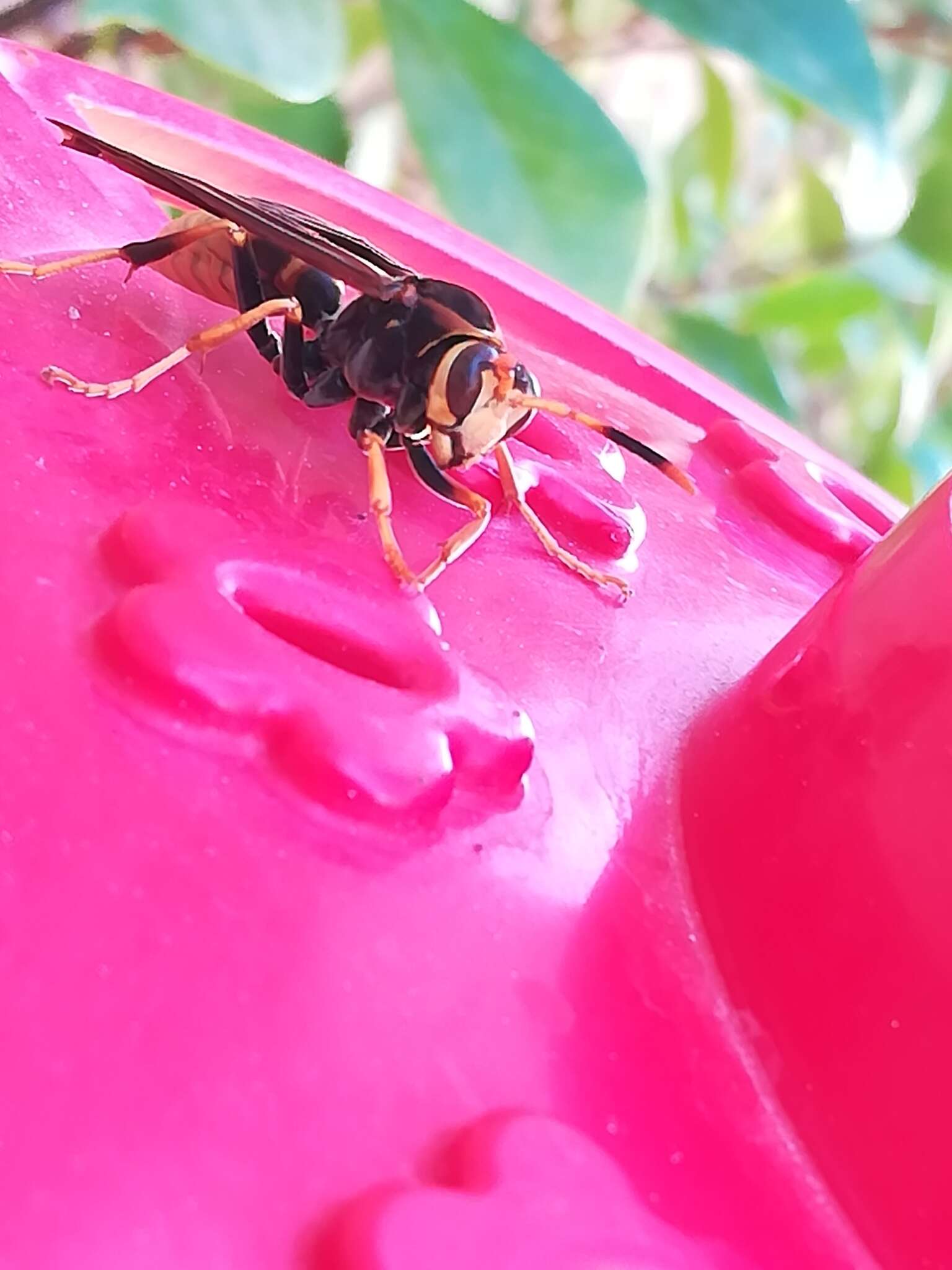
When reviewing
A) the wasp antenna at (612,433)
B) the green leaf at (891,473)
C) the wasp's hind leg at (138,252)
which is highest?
the wasp antenna at (612,433)

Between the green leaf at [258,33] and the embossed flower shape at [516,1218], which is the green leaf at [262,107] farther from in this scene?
the embossed flower shape at [516,1218]

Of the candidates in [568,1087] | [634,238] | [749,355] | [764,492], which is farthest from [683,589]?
[749,355]

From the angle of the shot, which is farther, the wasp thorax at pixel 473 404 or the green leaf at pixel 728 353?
the green leaf at pixel 728 353

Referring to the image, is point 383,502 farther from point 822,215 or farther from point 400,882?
point 822,215

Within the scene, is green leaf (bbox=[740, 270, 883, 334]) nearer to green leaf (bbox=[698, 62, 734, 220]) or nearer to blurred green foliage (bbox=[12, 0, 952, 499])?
blurred green foliage (bbox=[12, 0, 952, 499])

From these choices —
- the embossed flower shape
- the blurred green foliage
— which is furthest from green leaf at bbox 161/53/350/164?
the embossed flower shape

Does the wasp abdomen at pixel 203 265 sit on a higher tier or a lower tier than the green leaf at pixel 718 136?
lower

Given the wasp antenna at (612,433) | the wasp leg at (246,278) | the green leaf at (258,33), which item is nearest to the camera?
the wasp antenna at (612,433)

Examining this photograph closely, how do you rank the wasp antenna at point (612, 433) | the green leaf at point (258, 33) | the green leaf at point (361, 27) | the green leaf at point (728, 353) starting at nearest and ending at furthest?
the wasp antenna at point (612, 433)
the green leaf at point (258, 33)
the green leaf at point (361, 27)
the green leaf at point (728, 353)

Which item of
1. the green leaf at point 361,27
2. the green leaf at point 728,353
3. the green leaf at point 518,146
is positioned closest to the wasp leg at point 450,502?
the green leaf at point 518,146
